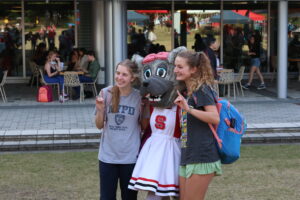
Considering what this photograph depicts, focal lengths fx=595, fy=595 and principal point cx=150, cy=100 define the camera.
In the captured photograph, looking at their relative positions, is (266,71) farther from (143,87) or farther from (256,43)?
(143,87)

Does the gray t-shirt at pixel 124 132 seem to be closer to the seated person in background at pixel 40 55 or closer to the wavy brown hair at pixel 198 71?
the wavy brown hair at pixel 198 71

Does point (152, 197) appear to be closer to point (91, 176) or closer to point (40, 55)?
point (91, 176)

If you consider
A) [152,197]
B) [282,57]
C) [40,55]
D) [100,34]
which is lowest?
[152,197]

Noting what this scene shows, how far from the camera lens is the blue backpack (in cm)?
446

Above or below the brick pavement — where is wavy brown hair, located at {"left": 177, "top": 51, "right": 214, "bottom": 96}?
above

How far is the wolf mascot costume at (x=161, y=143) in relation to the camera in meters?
4.56

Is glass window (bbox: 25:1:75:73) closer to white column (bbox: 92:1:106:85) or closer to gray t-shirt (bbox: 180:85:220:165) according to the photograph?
white column (bbox: 92:1:106:85)

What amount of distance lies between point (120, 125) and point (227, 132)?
915 millimetres

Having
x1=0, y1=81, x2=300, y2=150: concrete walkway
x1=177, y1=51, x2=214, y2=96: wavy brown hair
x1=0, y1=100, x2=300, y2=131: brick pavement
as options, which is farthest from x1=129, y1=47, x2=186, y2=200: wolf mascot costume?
x1=0, y1=100, x2=300, y2=131: brick pavement

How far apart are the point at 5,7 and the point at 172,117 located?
52.1 feet

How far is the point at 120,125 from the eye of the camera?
488 centimetres

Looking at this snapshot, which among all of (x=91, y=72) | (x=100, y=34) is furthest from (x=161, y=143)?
(x=100, y=34)

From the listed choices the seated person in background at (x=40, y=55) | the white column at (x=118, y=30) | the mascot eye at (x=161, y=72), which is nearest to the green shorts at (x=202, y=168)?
the mascot eye at (x=161, y=72)

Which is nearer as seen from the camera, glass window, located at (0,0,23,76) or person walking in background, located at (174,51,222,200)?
person walking in background, located at (174,51,222,200)
